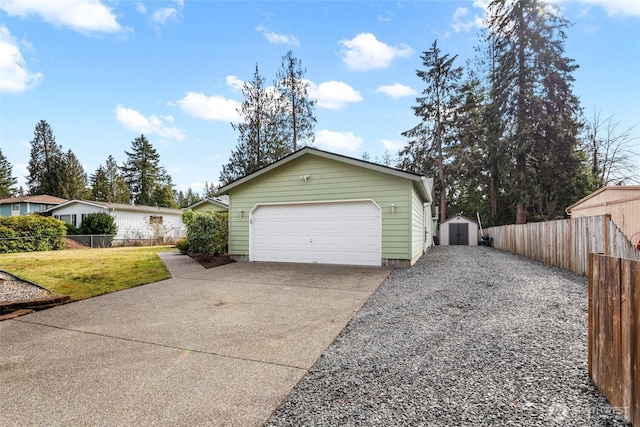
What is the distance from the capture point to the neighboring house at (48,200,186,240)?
2172cm

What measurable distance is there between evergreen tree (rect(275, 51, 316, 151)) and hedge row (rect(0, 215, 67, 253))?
Answer: 1407cm

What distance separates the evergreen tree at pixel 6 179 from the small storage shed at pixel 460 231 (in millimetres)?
54327

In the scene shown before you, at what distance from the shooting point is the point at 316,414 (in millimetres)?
2254

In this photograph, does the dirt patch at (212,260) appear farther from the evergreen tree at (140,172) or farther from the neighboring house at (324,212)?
the evergreen tree at (140,172)

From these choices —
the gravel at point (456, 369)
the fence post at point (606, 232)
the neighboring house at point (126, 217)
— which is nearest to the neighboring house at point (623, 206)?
the fence post at point (606, 232)

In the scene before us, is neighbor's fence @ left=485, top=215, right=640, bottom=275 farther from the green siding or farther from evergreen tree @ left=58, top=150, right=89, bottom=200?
evergreen tree @ left=58, top=150, right=89, bottom=200

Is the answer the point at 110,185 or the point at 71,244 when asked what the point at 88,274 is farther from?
the point at 110,185

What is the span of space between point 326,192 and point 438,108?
19862 millimetres

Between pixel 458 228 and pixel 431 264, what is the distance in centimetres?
1513

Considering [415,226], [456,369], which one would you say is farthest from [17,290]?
[415,226]

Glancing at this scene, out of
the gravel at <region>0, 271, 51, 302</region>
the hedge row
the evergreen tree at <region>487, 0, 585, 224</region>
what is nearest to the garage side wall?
the gravel at <region>0, 271, 51, 302</region>

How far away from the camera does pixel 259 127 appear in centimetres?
2114

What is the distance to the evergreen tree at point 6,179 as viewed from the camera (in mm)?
40500

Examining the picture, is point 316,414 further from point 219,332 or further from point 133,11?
point 133,11
